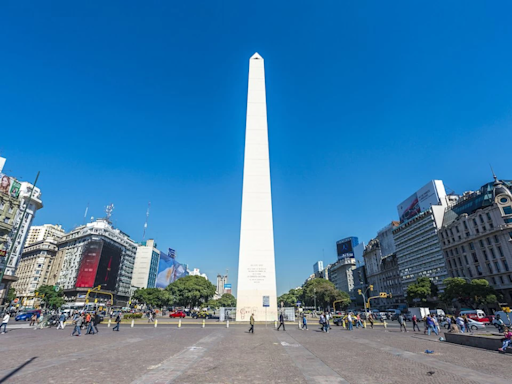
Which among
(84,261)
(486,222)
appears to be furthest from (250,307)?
(84,261)

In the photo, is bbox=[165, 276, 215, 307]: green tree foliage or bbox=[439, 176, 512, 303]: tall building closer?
bbox=[439, 176, 512, 303]: tall building

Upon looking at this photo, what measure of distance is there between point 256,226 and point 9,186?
200ft

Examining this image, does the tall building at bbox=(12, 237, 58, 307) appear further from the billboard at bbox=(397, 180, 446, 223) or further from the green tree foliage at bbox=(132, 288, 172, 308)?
the billboard at bbox=(397, 180, 446, 223)

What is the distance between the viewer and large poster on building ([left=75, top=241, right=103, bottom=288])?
88.6 meters

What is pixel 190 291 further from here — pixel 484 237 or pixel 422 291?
pixel 484 237

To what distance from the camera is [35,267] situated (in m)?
105

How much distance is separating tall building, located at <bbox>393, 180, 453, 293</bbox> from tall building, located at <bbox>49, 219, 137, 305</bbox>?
9781 centimetres

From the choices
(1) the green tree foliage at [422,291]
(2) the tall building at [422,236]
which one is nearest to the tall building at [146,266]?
(2) the tall building at [422,236]

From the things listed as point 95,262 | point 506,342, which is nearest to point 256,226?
point 506,342

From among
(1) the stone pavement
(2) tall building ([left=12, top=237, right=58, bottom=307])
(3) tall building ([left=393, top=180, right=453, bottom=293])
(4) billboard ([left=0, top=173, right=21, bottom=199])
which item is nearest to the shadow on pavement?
(1) the stone pavement

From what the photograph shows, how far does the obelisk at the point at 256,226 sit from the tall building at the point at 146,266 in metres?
108

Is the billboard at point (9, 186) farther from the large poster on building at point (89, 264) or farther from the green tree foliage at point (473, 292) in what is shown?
the green tree foliage at point (473, 292)

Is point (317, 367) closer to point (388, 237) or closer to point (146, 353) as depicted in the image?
point (146, 353)

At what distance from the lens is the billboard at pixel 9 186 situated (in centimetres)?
6038
